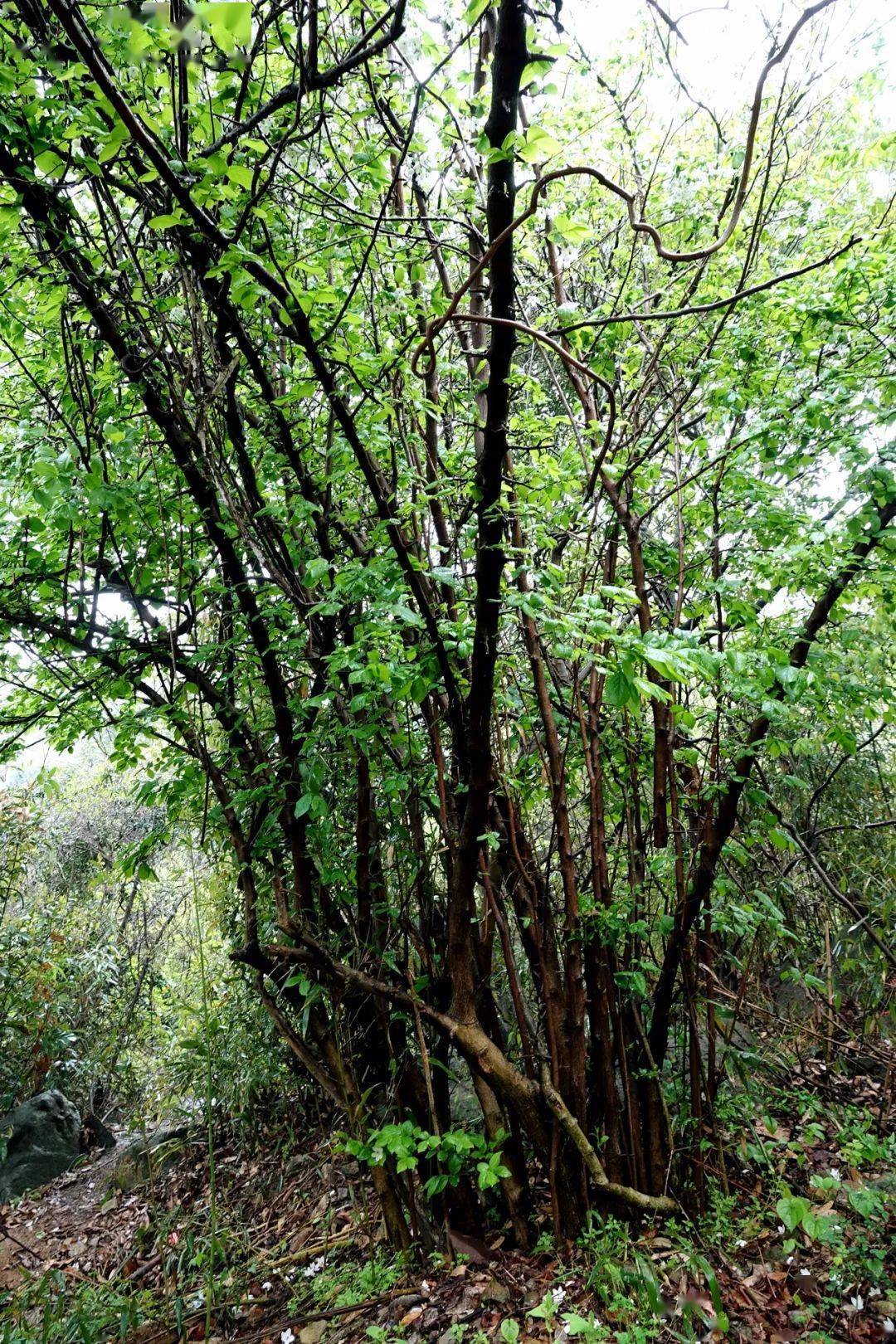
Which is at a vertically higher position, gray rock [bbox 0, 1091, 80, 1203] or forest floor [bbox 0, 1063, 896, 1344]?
forest floor [bbox 0, 1063, 896, 1344]

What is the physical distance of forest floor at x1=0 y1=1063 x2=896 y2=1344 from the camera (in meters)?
2.24

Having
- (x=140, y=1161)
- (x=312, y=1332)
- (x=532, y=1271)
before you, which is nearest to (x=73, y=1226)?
(x=140, y=1161)

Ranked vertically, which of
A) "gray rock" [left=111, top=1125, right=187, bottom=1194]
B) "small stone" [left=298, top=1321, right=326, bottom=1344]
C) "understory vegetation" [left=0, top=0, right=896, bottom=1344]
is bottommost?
"gray rock" [left=111, top=1125, right=187, bottom=1194]

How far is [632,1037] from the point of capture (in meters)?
2.83

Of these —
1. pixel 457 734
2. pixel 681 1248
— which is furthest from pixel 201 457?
pixel 681 1248

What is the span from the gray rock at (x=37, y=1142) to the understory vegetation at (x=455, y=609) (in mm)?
3130

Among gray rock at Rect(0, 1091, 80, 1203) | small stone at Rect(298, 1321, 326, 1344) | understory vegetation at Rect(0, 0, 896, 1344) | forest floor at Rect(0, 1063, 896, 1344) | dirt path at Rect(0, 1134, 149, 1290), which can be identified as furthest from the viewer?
gray rock at Rect(0, 1091, 80, 1203)

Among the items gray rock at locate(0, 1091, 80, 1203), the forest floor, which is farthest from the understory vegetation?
gray rock at locate(0, 1091, 80, 1203)

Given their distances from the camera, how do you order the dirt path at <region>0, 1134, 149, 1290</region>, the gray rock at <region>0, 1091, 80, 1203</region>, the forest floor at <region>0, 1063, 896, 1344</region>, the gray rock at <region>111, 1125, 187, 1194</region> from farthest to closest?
the gray rock at <region>0, 1091, 80, 1203</region> < the gray rock at <region>111, 1125, 187, 1194</region> < the dirt path at <region>0, 1134, 149, 1290</region> < the forest floor at <region>0, 1063, 896, 1344</region>

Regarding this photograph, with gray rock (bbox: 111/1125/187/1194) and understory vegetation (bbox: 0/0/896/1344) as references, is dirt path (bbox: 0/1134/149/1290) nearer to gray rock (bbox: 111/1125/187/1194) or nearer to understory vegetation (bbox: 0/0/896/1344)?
gray rock (bbox: 111/1125/187/1194)

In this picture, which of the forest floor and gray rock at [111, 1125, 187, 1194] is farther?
gray rock at [111, 1125, 187, 1194]

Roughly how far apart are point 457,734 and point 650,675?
0.74 m

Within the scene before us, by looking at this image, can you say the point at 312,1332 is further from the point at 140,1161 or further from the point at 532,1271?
the point at 140,1161

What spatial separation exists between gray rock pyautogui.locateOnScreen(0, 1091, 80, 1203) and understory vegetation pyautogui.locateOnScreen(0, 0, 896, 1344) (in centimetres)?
313
